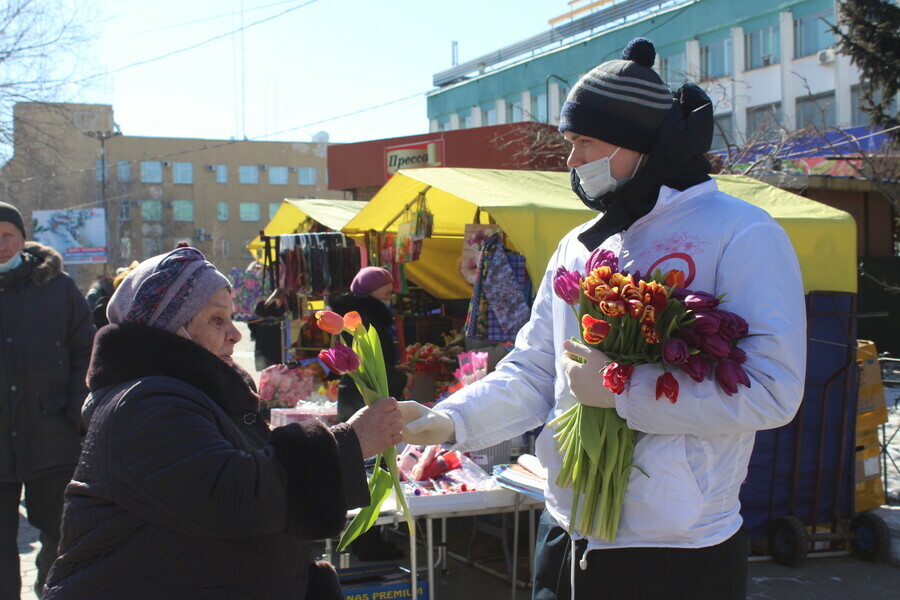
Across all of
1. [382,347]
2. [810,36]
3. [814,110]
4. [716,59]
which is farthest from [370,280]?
[716,59]

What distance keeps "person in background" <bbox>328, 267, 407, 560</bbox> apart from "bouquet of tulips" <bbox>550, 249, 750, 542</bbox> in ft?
11.3

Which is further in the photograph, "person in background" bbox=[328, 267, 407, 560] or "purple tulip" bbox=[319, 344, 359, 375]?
"person in background" bbox=[328, 267, 407, 560]

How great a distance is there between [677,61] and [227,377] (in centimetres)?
2887

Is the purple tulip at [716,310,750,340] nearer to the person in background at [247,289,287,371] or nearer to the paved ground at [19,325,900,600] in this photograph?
the paved ground at [19,325,900,600]

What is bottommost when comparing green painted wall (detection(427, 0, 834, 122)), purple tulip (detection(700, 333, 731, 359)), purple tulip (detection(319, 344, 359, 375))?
purple tulip (detection(319, 344, 359, 375))

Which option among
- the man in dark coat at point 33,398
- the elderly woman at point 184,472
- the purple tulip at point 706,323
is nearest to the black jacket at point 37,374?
the man in dark coat at point 33,398

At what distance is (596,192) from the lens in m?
2.20

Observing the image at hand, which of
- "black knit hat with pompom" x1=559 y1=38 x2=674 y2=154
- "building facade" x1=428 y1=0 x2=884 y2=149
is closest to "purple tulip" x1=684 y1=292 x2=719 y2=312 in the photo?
"black knit hat with pompom" x1=559 y1=38 x2=674 y2=154

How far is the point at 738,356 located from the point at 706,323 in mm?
123

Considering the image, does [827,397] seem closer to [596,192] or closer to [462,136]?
[596,192]

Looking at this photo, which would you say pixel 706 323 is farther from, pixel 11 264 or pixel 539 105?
pixel 539 105

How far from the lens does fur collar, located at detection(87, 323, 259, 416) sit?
1.98 meters

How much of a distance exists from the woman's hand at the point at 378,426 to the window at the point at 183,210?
58.7 m

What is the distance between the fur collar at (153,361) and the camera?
1.98m
